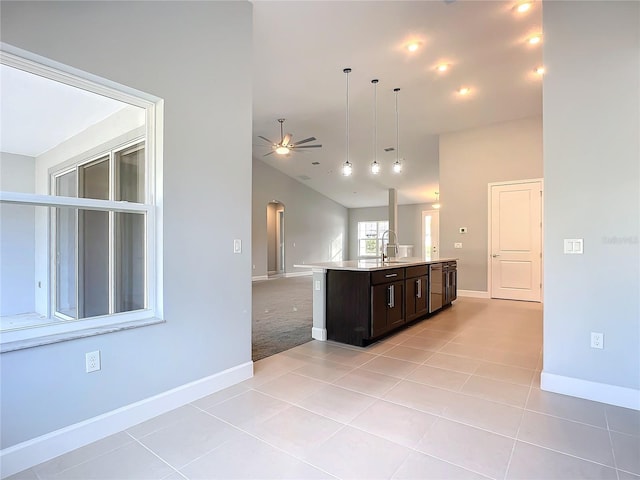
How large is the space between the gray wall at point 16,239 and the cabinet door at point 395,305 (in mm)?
3124

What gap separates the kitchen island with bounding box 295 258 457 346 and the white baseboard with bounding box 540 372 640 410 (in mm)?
1553

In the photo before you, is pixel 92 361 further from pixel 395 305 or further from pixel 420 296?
pixel 420 296

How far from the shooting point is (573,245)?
8.18 feet

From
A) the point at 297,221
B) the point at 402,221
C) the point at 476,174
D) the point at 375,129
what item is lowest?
the point at 297,221

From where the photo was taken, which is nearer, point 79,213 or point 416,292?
point 79,213

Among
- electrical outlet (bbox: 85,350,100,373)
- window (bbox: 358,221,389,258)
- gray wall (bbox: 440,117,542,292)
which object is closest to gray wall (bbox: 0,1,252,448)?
electrical outlet (bbox: 85,350,100,373)

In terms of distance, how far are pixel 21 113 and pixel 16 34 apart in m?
0.41

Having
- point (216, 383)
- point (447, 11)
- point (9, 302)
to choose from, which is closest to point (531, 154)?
point (447, 11)

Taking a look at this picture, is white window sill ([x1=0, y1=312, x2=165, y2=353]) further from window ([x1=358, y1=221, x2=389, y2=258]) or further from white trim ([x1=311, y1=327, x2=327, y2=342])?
window ([x1=358, y1=221, x2=389, y2=258])

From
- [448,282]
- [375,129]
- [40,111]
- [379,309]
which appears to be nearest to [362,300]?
[379,309]

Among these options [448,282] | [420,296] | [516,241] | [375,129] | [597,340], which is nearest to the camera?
[597,340]

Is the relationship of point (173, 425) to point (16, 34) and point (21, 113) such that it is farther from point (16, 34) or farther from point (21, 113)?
point (16, 34)

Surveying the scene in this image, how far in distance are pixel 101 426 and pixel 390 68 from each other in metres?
5.01

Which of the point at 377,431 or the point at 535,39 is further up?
the point at 535,39
